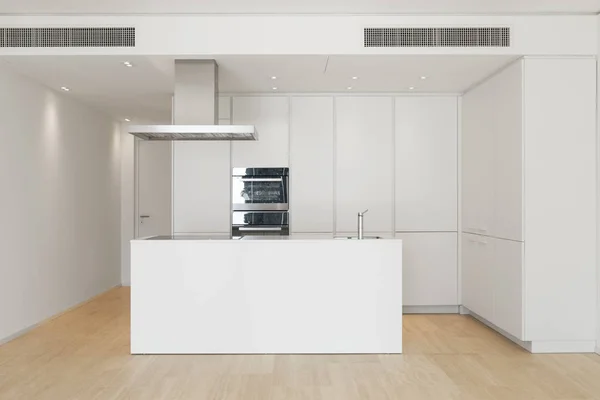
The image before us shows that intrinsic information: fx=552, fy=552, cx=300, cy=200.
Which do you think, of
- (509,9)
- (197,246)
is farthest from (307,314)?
(509,9)

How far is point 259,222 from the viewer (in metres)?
5.76

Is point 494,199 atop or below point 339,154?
below

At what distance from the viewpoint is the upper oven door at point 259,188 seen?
227 inches

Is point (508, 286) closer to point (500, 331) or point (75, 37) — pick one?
point (500, 331)

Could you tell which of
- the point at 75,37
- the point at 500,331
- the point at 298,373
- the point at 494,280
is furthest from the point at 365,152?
the point at 75,37

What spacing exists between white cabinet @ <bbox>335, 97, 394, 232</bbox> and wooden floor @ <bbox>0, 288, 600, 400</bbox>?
1.62 meters

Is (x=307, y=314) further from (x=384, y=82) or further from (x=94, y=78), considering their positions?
(x=94, y=78)

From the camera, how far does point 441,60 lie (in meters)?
4.41

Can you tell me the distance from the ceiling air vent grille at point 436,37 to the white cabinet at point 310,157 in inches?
60.7

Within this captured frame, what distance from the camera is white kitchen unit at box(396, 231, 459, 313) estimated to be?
5.73 meters

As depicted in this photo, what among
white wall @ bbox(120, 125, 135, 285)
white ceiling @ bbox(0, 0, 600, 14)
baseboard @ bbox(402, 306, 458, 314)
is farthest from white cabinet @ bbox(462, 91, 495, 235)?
white wall @ bbox(120, 125, 135, 285)

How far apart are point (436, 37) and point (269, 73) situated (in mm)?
Result: 1464

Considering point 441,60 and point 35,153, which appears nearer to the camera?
point 441,60

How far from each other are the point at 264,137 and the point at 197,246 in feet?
6.36
